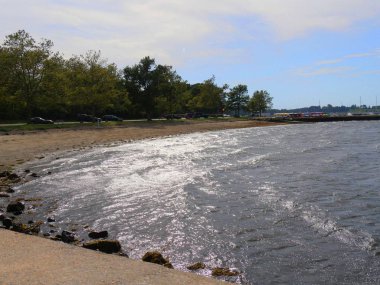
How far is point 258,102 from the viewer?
500ft

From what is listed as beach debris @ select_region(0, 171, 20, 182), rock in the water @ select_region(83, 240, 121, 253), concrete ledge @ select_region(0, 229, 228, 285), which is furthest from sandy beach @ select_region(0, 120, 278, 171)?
concrete ledge @ select_region(0, 229, 228, 285)

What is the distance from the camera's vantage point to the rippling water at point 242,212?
962 centimetres

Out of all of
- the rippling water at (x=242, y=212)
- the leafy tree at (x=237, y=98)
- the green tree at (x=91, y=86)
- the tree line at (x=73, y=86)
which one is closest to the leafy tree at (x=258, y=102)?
the leafy tree at (x=237, y=98)

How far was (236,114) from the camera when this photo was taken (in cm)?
14238

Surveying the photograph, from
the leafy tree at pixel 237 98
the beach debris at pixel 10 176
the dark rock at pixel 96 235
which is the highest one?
the leafy tree at pixel 237 98

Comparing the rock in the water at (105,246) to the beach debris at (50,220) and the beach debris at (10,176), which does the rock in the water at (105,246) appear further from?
the beach debris at (10,176)

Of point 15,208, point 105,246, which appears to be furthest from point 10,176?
point 105,246

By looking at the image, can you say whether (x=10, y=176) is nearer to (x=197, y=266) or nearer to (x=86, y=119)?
(x=197, y=266)

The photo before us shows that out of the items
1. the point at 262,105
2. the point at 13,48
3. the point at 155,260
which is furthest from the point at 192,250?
the point at 262,105

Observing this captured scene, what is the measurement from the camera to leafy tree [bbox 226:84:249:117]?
138m

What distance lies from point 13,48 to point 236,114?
297ft

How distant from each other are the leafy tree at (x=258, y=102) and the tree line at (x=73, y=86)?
51.1 meters

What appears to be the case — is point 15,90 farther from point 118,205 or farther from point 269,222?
point 269,222

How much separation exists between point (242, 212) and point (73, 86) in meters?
68.8
